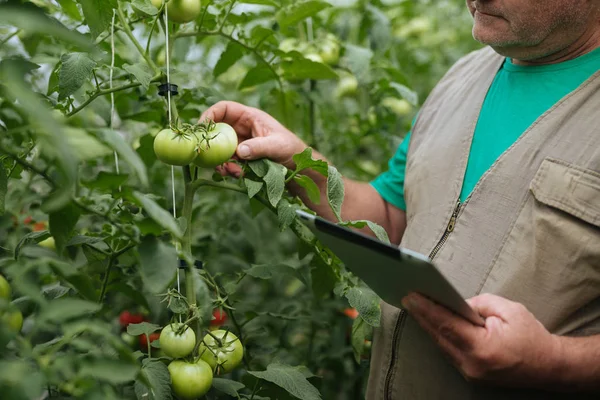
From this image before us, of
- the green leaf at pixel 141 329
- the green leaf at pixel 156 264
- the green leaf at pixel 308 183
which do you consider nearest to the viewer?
the green leaf at pixel 156 264

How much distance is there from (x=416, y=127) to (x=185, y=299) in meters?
0.75

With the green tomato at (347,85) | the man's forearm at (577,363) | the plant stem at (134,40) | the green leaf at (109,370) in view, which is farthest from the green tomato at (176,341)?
the green tomato at (347,85)

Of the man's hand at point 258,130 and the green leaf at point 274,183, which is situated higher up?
the green leaf at point 274,183

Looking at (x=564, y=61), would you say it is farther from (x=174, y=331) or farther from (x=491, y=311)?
(x=174, y=331)

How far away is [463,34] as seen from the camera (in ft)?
8.37

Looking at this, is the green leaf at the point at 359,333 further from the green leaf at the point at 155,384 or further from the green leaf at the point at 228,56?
the green leaf at the point at 228,56

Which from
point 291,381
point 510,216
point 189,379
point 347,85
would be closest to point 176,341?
point 189,379

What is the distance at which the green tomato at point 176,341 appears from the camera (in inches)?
35.5

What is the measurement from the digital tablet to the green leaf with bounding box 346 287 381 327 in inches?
1.0

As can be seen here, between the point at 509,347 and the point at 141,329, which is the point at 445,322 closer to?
the point at 509,347

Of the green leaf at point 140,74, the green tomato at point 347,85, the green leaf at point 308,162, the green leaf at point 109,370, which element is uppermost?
the green leaf at point 140,74

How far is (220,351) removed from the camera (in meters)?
0.99

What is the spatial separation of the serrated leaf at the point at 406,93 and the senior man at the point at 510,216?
0.15 meters

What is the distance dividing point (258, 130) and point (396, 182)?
15.1 inches
